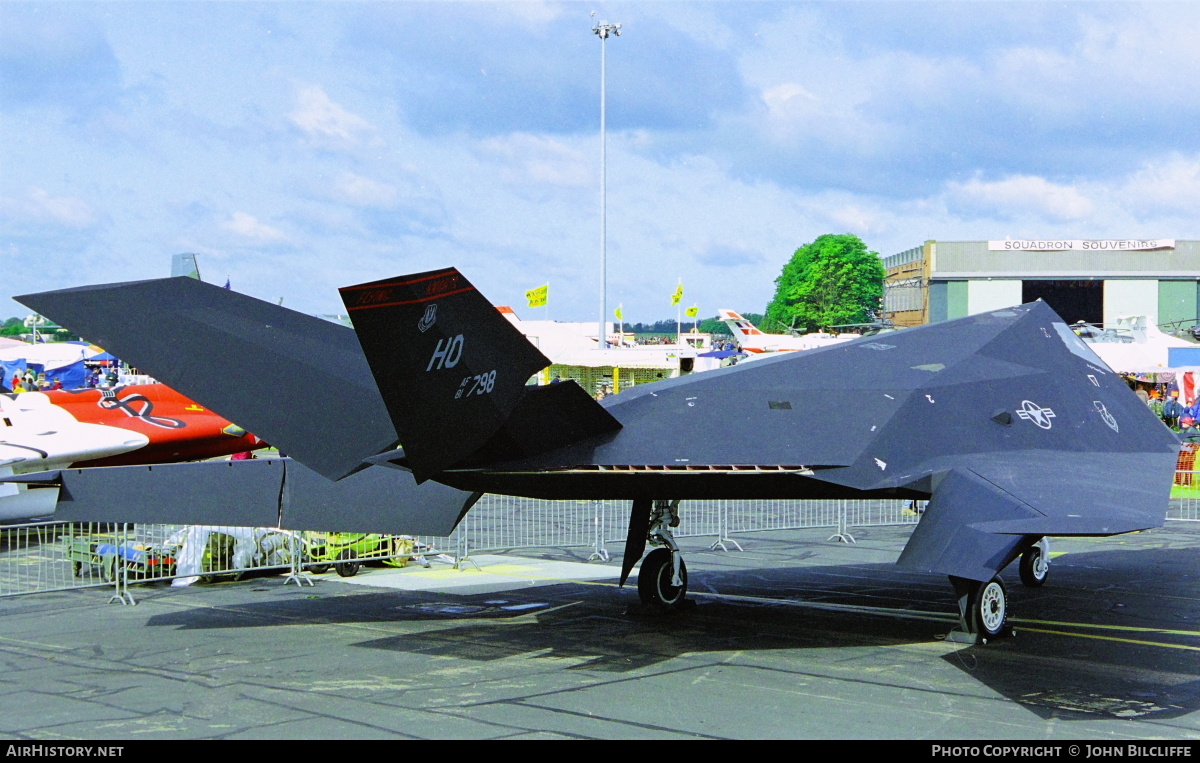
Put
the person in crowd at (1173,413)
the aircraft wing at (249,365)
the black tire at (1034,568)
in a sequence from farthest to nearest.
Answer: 1. the person in crowd at (1173,413)
2. the black tire at (1034,568)
3. the aircraft wing at (249,365)

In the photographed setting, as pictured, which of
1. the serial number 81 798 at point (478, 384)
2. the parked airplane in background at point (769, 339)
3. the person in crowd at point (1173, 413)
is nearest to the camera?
the serial number 81 798 at point (478, 384)

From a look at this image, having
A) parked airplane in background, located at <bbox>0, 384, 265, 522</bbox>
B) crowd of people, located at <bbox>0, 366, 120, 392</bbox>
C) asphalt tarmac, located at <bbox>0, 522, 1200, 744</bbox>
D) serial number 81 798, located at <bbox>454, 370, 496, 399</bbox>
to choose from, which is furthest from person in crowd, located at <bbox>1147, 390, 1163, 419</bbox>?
crowd of people, located at <bbox>0, 366, 120, 392</bbox>

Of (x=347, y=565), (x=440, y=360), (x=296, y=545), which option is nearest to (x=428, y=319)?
(x=440, y=360)

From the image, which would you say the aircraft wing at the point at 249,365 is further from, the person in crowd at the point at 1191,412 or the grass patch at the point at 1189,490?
the person in crowd at the point at 1191,412

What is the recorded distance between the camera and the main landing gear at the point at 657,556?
1342cm

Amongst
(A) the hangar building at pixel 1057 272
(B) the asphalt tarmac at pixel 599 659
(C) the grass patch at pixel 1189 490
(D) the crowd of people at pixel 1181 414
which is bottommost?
(B) the asphalt tarmac at pixel 599 659

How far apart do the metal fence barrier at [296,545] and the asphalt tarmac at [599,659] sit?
17.3 inches

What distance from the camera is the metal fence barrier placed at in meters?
16.3

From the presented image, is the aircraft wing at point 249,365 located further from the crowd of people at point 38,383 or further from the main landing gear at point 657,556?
the crowd of people at point 38,383

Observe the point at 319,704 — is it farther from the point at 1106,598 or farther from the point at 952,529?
the point at 1106,598

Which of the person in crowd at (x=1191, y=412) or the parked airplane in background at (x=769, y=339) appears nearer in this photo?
the person in crowd at (x=1191, y=412)

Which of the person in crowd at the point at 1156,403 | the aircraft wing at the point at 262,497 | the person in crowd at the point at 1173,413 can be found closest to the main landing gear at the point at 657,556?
the aircraft wing at the point at 262,497

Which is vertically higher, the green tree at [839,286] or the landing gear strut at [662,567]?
the green tree at [839,286]

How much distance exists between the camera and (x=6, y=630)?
13.0 meters
